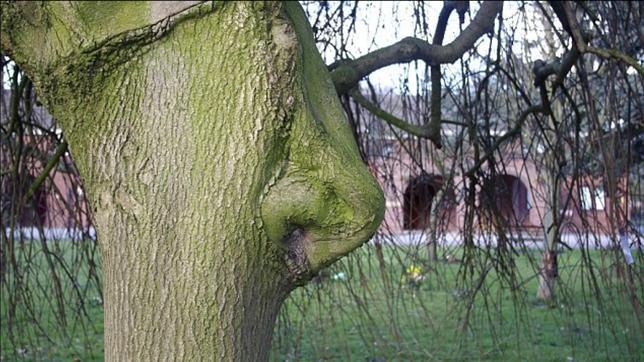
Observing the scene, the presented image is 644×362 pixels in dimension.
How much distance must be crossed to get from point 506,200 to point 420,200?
578 millimetres

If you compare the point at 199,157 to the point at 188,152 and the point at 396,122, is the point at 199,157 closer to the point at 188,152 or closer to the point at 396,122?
the point at 188,152

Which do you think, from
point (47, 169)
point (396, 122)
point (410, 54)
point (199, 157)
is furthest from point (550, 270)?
point (199, 157)

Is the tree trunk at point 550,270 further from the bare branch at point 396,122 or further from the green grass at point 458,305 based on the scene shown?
the bare branch at point 396,122

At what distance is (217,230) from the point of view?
1.61m

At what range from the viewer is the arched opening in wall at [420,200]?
185 inches

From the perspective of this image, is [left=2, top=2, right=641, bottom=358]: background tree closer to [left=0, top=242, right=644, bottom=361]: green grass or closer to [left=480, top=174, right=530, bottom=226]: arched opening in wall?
[left=0, top=242, right=644, bottom=361]: green grass

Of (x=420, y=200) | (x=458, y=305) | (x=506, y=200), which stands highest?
(x=420, y=200)

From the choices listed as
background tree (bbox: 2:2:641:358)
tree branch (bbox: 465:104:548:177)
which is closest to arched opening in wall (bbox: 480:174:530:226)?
tree branch (bbox: 465:104:548:177)

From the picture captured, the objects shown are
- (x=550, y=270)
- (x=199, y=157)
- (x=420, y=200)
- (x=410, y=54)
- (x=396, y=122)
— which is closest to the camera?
(x=199, y=157)

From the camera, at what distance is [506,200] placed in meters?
4.46

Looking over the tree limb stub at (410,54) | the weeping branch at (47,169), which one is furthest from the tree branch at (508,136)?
the weeping branch at (47,169)

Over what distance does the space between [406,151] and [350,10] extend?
0.86m

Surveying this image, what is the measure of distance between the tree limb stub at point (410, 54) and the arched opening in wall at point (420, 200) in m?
1.33

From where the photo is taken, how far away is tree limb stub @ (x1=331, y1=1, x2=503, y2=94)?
A: 295 cm
